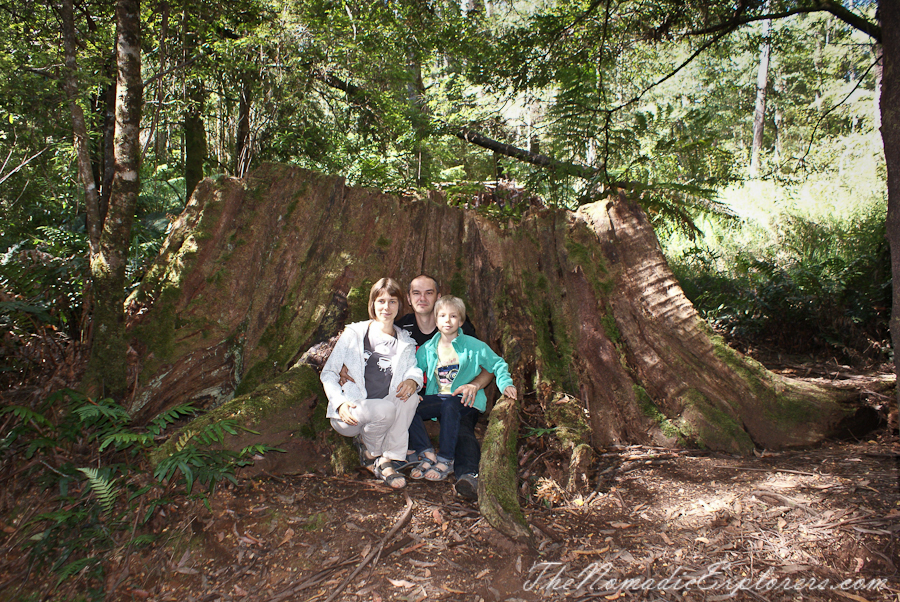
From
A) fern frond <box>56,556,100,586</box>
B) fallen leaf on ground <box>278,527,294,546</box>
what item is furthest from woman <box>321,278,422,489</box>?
fern frond <box>56,556,100,586</box>

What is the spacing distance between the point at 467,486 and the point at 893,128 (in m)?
3.21

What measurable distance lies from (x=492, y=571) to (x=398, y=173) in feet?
27.4

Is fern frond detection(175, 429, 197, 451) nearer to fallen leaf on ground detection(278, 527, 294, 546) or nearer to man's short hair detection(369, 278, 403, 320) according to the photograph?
fallen leaf on ground detection(278, 527, 294, 546)

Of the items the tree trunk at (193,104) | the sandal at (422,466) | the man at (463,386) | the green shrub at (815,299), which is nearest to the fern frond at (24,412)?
the man at (463,386)

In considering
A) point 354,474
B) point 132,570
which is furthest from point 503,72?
point 132,570

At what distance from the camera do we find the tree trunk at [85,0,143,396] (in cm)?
401

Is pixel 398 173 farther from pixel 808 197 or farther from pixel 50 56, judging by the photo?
pixel 808 197

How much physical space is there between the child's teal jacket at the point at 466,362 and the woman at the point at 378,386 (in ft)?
0.38

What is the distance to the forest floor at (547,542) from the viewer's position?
2.51 m

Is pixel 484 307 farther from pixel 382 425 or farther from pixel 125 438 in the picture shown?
pixel 125 438

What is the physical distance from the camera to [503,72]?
641 centimetres

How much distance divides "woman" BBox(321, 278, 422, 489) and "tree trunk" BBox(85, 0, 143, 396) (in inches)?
68.1

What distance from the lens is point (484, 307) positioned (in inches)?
189

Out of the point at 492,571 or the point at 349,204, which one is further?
the point at 349,204
